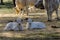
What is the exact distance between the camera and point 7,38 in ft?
21.7

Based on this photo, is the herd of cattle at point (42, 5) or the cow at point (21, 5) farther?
the cow at point (21, 5)

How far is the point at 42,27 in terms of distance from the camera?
7.83 m

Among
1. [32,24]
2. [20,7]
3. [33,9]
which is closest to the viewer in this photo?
[32,24]

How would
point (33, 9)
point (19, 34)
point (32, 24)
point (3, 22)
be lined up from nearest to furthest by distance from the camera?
point (19, 34) → point (32, 24) → point (3, 22) → point (33, 9)

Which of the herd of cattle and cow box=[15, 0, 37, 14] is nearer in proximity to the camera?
the herd of cattle

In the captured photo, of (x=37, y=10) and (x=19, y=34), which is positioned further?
(x=37, y=10)

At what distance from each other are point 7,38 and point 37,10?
571 centimetres

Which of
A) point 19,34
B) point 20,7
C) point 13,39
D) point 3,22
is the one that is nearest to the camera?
point 13,39

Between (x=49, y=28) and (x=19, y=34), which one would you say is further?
(x=49, y=28)

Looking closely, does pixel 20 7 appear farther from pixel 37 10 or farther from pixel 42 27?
pixel 42 27

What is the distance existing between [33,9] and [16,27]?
4489 millimetres

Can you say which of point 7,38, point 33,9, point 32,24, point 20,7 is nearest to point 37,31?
point 32,24

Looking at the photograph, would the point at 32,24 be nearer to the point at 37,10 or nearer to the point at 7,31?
the point at 7,31

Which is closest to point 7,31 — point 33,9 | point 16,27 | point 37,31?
point 16,27
